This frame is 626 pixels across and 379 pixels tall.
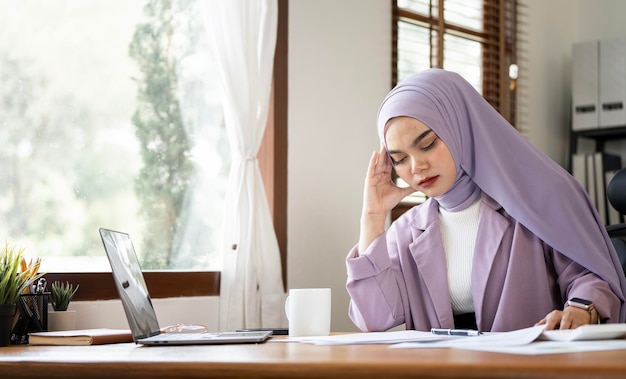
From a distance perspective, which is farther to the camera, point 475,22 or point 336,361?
point 475,22

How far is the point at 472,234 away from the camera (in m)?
2.21

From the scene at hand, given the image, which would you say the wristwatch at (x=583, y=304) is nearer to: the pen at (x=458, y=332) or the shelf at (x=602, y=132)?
the pen at (x=458, y=332)

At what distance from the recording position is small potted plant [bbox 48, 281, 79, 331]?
2303 millimetres

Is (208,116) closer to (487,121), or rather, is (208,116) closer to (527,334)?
(487,121)

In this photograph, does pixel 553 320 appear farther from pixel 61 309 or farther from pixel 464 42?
pixel 464 42

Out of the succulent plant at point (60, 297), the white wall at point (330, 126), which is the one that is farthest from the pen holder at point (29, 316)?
the white wall at point (330, 126)

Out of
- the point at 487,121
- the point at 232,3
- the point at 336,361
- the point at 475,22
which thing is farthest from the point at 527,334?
the point at 475,22

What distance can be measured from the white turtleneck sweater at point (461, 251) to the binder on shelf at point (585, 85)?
2737mm

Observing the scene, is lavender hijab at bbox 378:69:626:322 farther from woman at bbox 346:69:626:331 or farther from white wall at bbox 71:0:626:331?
white wall at bbox 71:0:626:331

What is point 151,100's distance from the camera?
121 inches

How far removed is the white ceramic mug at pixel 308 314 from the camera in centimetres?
185

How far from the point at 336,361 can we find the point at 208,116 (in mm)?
2258

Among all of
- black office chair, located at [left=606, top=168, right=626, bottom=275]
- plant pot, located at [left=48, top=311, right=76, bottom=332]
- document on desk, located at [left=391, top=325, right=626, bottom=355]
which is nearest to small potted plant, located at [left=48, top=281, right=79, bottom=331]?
plant pot, located at [left=48, top=311, right=76, bottom=332]

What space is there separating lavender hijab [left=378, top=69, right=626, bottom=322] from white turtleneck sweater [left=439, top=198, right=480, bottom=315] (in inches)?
1.7
